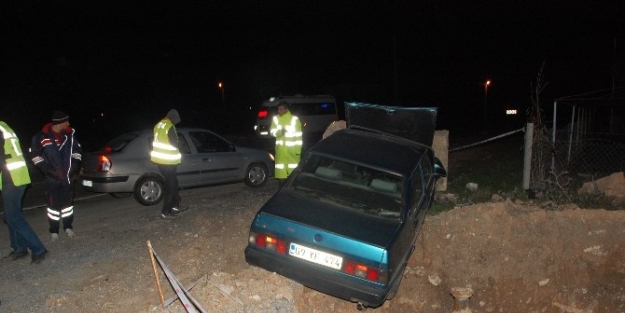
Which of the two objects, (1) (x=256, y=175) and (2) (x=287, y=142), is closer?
(2) (x=287, y=142)

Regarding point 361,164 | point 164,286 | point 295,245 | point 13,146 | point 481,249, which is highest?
point 13,146

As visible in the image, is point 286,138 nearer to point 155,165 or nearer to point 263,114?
point 155,165

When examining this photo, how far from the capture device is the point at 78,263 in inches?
221

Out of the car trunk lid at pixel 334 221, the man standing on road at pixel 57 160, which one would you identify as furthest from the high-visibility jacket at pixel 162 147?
the car trunk lid at pixel 334 221

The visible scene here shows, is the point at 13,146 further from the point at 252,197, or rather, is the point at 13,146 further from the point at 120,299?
the point at 252,197

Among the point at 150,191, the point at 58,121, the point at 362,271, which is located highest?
the point at 58,121

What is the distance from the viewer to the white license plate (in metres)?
4.39

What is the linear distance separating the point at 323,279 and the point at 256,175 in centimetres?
581

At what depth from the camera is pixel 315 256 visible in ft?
14.6

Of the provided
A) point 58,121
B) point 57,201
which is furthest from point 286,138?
point 57,201

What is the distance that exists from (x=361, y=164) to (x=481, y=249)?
235 cm

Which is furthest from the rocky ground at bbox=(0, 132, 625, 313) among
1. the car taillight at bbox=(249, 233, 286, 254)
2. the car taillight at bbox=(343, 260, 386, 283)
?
the car taillight at bbox=(343, 260, 386, 283)

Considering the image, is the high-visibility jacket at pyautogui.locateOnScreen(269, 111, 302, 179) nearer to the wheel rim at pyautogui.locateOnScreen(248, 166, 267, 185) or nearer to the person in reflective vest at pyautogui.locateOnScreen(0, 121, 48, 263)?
the wheel rim at pyautogui.locateOnScreen(248, 166, 267, 185)

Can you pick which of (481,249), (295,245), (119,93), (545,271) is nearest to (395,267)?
(295,245)
